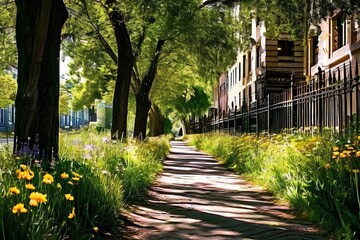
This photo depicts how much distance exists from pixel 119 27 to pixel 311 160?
8749 millimetres

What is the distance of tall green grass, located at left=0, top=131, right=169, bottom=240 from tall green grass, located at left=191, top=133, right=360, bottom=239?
2.46m

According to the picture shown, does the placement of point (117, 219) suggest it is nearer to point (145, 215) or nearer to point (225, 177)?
point (145, 215)

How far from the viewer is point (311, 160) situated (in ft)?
24.8

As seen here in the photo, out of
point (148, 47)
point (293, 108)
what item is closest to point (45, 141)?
point (293, 108)

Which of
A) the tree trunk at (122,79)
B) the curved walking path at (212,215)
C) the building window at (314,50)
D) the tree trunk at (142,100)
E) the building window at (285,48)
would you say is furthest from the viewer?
the building window at (285,48)

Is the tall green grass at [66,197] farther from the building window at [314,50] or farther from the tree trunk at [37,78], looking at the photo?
the building window at [314,50]

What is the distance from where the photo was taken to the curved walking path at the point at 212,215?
575 cm

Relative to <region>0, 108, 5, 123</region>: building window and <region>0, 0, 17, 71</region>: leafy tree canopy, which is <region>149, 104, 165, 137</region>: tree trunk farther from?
<region>0, 108, 5, 123</region>: building window

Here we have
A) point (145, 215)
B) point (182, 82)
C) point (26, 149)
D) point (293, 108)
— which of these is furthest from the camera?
point (182, 82)

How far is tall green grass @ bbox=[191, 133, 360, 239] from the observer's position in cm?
515

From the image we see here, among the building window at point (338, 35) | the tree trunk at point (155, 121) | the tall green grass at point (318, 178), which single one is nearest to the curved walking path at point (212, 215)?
the tall green grass at point (318, 178)

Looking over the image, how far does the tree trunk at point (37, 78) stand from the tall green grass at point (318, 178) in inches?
143

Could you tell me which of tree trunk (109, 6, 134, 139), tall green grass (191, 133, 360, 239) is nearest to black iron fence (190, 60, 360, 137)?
tall green grass (191, 133, 360, 239)

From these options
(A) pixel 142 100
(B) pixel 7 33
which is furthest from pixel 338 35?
(B) pixel 7 33
